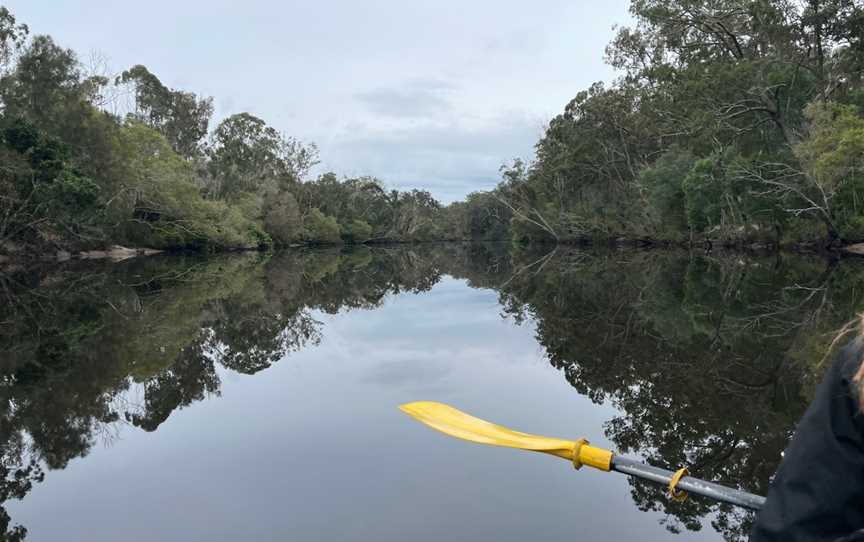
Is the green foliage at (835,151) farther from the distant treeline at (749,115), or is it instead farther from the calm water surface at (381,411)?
the calm water surface at (381,411)

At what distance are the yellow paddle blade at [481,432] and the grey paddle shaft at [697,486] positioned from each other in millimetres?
375

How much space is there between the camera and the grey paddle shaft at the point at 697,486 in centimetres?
191

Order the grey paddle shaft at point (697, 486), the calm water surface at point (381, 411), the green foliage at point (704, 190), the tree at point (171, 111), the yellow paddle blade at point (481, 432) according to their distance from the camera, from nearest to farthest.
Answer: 1. the grey paddle shaft at point (697, 486)
2. the yellow paddle blade at point (481, 432)
3. the calm water surface at point (381, 411)
4. the green foliage at point (704, 190)
5. the tree at point (171, 111)

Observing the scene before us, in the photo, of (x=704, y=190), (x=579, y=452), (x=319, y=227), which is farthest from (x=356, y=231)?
(x=579, y=452)

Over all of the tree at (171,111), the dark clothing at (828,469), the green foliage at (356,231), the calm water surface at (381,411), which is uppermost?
the tree at (171,111)

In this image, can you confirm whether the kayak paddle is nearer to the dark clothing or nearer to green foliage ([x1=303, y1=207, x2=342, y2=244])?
the dark clothing

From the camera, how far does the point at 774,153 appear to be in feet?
86.6

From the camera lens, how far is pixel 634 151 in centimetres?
4234

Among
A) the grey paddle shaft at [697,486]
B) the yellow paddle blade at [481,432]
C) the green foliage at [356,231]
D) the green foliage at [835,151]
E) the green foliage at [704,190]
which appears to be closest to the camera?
the grey paddle shaft at [697,486]

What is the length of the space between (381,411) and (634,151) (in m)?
40.8

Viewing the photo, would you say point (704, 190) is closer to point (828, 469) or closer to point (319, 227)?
point (828, 469)

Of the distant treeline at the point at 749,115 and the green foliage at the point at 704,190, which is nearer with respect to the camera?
the distant treeline at the point at 749,115

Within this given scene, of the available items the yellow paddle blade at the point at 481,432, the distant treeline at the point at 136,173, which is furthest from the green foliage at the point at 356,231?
the yellow paddle blade at the point at 481,432

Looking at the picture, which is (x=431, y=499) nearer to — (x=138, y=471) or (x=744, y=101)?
(x=138, y=471)
